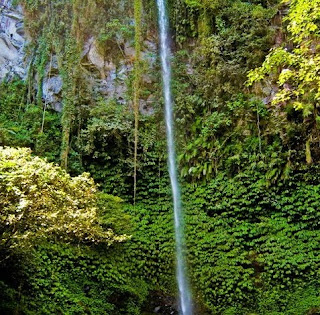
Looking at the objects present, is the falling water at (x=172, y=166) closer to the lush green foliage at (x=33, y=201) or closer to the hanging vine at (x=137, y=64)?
the hanging vine at (x=137, y=64)

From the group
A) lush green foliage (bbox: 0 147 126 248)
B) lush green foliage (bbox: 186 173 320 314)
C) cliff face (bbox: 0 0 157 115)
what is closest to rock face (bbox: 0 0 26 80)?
cliff face (bbox: 0 0 157 115)

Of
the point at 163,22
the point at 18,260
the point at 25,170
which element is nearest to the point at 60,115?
the point at 163,22

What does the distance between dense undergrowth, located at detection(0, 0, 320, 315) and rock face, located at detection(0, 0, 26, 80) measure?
458 millimetres

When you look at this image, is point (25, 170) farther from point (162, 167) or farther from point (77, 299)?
point (162, 167)

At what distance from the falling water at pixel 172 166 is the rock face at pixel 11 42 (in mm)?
4870

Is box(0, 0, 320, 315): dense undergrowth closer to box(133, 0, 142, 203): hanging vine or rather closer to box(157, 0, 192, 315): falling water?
box(157, 0, 192, 315): falling water

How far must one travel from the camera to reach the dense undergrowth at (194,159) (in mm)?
7234

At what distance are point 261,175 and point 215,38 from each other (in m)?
4.80

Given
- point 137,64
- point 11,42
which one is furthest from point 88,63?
point 11,42

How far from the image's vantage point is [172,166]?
35.6 feet

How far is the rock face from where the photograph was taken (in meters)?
12.6

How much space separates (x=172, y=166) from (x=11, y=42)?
289 inches

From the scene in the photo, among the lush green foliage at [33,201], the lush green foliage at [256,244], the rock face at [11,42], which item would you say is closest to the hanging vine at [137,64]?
the lush green foliage at [256,244]

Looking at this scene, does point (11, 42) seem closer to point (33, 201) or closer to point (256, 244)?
point (33, 201)
